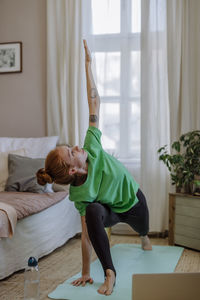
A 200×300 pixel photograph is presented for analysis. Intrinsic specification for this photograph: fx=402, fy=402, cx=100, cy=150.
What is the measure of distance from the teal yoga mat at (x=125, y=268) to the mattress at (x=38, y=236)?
362 mm

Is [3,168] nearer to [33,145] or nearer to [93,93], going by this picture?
[33,145]

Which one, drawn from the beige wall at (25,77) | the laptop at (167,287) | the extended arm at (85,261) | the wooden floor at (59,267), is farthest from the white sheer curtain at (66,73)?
the laptop at (167,287)

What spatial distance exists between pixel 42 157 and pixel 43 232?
0.96m

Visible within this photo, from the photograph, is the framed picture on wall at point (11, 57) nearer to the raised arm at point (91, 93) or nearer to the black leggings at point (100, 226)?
the raised arm at point (91, 93)

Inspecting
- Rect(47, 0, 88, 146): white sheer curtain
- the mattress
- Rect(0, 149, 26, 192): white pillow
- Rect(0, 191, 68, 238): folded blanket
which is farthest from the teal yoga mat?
Rect(47, 0, 88, 146): white sheer curtain

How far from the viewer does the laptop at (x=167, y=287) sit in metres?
0.83

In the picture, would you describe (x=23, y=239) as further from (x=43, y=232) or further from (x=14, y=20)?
(x=14, y=20)

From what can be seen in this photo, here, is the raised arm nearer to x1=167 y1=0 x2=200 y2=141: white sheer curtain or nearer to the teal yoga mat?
the teal yoga mat

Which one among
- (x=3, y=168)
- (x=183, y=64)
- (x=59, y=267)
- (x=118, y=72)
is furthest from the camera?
(x=118, y=72)

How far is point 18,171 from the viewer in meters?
3.31

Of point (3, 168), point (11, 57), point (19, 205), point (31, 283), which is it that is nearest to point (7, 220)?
point (19, 205)

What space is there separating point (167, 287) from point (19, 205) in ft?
6.16

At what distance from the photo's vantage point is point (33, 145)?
375 centimetres

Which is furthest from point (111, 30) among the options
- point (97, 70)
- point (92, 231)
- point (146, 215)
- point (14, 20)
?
point (92, 231)
